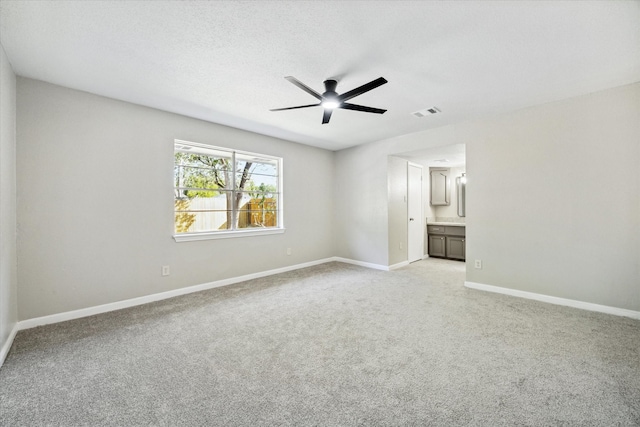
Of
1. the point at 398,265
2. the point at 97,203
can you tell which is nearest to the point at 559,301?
the point at 398,265

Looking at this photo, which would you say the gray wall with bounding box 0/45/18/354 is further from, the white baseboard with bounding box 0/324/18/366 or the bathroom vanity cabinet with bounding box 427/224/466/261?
the bathroom vanity cabinet with bounding box 427/224/466/261

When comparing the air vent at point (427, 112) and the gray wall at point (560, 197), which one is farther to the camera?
the air vent at point (427, 112)

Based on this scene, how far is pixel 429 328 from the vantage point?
2.57 meters

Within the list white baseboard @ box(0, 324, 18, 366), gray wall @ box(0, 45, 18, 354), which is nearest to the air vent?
gray wall @ box(0, 45, 18, 354)

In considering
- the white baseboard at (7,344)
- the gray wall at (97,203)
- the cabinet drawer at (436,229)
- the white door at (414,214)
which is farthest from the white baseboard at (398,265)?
the white baseboard at (7,344)

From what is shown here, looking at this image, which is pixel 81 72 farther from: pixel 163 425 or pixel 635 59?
pixel 635 59

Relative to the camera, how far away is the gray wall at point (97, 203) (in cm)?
268

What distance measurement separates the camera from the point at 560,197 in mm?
3213

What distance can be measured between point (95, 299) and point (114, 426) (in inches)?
84.4

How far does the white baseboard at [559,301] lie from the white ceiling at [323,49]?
2414mm

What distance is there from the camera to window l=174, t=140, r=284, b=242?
384 cm

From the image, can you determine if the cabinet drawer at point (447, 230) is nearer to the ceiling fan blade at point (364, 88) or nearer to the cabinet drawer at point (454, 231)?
the cabinet drawer at point (454, 231)

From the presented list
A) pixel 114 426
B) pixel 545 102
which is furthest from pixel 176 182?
pixel 545 102

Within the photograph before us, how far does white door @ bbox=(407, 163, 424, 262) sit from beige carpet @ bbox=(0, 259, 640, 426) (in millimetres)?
2492
